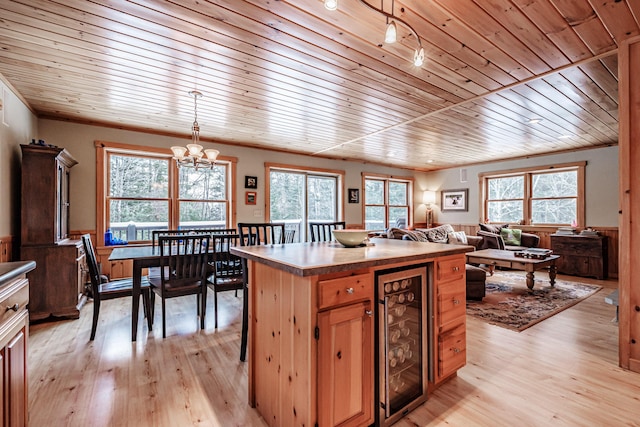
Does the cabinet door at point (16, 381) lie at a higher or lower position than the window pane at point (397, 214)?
lower

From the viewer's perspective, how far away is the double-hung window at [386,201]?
7.45 meters

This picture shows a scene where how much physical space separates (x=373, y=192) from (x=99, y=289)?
6.01 m

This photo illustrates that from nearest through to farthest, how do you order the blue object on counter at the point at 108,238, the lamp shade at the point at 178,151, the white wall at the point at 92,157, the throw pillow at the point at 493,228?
1. the lamp shade at the point at 178,151
2. the white wall at the point at 92,157
3. the blue object on counter at the point at 108,238
4. the throw pillow at the point at 493,228

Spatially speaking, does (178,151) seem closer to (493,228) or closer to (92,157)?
(92,157)

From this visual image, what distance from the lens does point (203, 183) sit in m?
5.19

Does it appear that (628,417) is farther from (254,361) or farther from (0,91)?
(0,91)

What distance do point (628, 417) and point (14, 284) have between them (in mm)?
3150

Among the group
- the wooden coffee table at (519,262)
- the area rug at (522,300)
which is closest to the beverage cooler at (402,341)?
the area rug at (522,300)

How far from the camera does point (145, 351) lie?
2.51m

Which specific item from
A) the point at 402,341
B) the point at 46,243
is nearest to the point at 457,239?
the point at 402,341

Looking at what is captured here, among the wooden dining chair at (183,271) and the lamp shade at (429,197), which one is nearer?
the wooden dining chair at (183,271)

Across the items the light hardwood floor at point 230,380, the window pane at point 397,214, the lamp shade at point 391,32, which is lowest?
the light hardwood floor at point 230,380

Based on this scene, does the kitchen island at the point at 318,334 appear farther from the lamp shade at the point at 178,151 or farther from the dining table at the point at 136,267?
the lamp shade at the point at 178,151

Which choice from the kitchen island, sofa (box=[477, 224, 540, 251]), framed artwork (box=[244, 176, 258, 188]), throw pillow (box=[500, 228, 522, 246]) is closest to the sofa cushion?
sofa (box=[477, 224, 540, 251])
